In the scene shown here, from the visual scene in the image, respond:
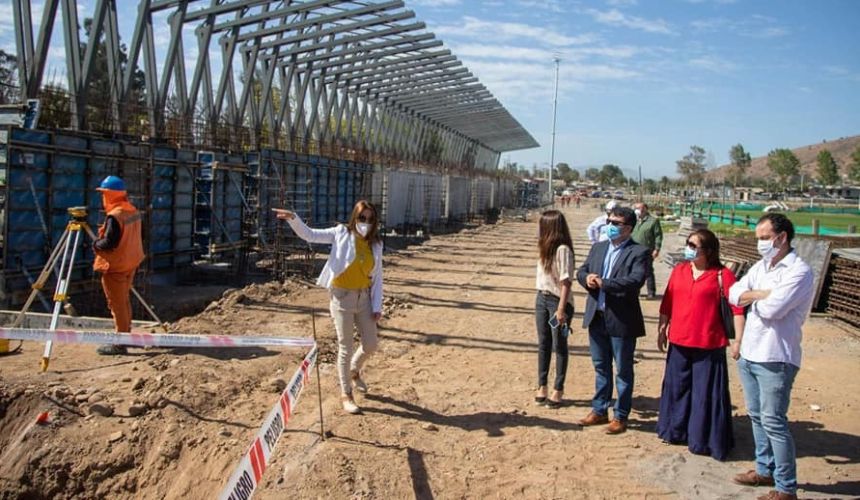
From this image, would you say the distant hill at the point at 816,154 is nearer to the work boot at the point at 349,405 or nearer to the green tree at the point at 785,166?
the green tree at the point at 785,166

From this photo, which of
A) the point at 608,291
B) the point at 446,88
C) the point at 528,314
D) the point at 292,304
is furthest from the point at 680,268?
the point at 446,88

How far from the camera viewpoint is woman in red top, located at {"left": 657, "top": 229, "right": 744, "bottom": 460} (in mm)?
4824

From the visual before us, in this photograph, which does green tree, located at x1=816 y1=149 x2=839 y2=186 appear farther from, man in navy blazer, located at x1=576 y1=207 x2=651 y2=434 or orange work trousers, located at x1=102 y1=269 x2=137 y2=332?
orange work trousers, located at x1=102 y1=269 x2=137 y2=332

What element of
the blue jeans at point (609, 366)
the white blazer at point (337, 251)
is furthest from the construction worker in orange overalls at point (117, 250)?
the blue jeans at point (609, 366)

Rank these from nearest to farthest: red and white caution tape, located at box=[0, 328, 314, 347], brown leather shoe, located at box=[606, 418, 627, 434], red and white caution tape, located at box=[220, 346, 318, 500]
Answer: red and white caution tape, located at box=[220, 346, 318, 500]
red and white caution tape, located at box=[0, 328, 314, 347]
brown leather shoe, located at box=[606, 418, 627, 434]

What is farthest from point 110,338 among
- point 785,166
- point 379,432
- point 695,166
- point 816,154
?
point 816,154

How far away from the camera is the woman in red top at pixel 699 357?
482cm

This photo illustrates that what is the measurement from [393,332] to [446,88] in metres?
23.3

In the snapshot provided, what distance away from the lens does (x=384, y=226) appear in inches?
891

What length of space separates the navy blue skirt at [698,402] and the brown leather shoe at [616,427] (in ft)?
1.00

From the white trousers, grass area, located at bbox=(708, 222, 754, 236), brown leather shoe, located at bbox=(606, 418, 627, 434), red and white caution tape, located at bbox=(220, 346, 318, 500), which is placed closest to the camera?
red and white caution tape, located at bbox=(220, 346, 318, 500)

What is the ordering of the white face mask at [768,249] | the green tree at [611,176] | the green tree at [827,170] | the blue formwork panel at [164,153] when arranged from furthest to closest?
the green tree at [611,176] < the green tree at [827,170] < the blue formwork panel at [164,153] < the white face mask at [768,249]

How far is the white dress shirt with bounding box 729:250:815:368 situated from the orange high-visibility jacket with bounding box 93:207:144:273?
563cm

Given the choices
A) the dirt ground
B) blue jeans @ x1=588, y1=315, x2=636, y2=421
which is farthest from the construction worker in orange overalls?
blue jeans @ x1=588, y1=315, x2=636, y2=421
